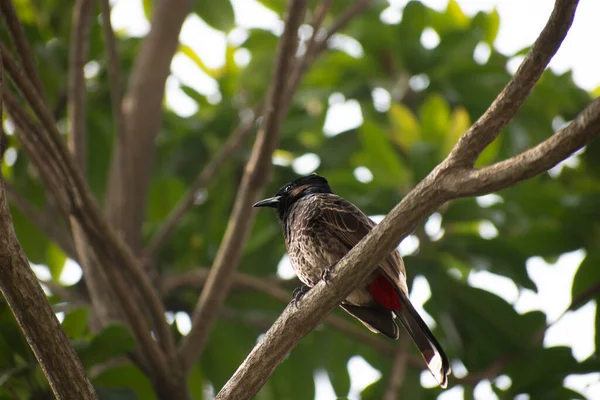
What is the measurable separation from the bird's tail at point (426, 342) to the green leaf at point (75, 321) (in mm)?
1206

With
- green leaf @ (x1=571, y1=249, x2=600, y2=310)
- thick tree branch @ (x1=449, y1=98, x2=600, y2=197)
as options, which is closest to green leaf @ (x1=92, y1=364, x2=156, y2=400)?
thick tree branch @ (x1=449, y1=98, x2=600, y2=197)

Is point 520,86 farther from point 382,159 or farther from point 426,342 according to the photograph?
point 382,159

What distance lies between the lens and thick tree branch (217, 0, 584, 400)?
1.87 m

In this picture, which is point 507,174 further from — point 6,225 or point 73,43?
point 73,43

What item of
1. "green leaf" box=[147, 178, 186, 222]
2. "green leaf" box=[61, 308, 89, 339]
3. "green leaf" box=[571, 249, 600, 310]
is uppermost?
"green leaf" box=[147, 178, 186, 222]

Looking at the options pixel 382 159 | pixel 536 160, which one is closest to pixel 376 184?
pixel 382 159

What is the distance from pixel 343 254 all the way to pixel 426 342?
1.68 feet

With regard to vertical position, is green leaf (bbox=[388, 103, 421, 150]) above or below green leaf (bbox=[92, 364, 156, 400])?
above

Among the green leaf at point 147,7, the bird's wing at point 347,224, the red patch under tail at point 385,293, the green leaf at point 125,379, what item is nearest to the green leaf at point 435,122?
the bird's wing at point 347,224

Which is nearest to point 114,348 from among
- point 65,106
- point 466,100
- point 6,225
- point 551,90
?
point 6,225

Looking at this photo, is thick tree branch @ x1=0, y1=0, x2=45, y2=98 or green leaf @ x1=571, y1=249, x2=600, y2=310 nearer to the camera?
thick tree branch @ x1=0, y1=0, x2=45, y2=98

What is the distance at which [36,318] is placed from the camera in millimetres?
1914

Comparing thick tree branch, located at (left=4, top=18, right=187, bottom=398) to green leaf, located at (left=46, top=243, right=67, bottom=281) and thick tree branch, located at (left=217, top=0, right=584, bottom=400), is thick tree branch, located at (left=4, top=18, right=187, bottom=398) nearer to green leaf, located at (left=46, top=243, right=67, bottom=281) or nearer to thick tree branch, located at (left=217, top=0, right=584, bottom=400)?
thick tree branch, located at (left=217, top=0, right=584, bottom=400)

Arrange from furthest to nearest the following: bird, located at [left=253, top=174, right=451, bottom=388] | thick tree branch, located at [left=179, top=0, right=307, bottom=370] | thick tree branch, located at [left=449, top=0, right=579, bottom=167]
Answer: thick tree branch, located at [left=179, top=0, right=307, bottom=370]
bird, located at [left=253, top=174, right=451, bottom=388]
thick tree branch, located at [left=449, top=0, right=579, bottom=167]
